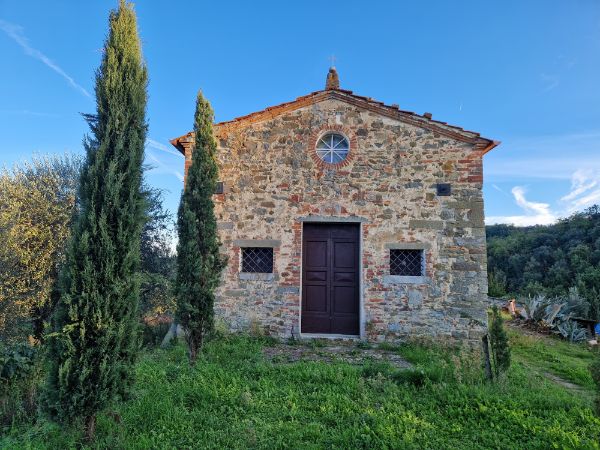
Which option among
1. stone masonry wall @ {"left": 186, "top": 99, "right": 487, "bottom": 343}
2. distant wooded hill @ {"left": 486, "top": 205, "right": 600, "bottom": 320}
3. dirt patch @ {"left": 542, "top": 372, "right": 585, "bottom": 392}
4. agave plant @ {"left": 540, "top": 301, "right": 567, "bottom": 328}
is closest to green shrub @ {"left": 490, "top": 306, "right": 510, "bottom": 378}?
dirt patch @ {"left": 542, "top": 372, "right": 585, "bottom": 392}

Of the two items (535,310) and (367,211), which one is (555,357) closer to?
(535,310)

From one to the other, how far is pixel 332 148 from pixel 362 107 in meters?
1.09

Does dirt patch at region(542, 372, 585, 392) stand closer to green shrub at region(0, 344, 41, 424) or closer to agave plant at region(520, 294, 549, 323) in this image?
agave plant at region(520, 294, 549, 323)

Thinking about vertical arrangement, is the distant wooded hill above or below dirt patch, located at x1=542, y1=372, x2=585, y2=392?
above

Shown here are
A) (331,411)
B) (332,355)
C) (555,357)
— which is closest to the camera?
(331,411)

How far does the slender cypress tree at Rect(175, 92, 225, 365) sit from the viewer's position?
570 centimetres

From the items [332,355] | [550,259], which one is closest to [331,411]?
[332,355]

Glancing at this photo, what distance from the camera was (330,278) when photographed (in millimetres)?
7688

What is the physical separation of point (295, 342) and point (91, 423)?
434cm

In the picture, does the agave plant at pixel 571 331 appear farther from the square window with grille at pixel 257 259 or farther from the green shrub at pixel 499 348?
the square window with grille at pixel 257 259

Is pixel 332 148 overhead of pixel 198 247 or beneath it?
overhead

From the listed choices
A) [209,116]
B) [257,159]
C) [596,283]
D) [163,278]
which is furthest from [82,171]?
[596,283]

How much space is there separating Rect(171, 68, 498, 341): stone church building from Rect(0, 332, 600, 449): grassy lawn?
5.94 ft

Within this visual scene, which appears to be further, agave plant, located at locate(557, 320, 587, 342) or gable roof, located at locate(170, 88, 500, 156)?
agave plant, located at locate(557, 320, 587, 342)
